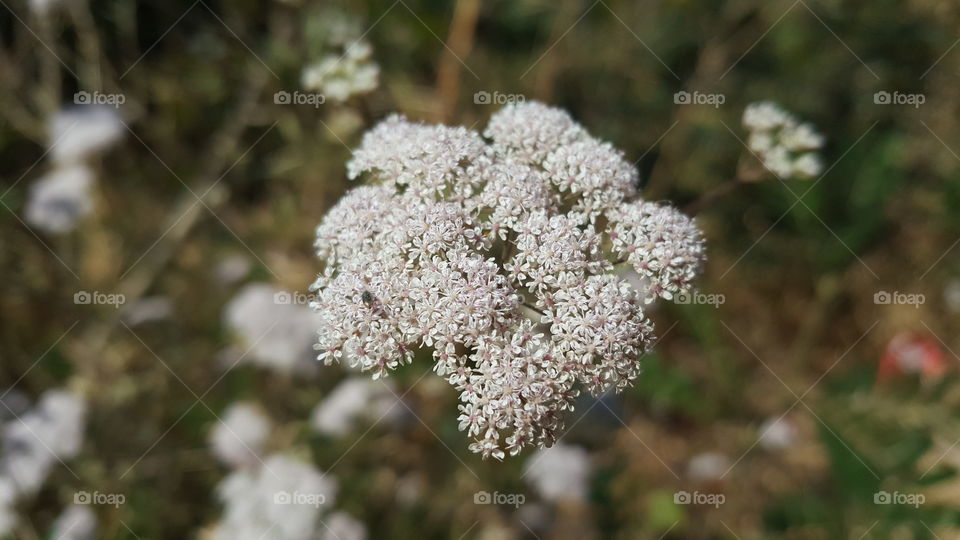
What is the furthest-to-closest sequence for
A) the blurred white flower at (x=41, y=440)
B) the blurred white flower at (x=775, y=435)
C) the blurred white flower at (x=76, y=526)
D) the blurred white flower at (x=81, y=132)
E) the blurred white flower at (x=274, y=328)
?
→ 1. the blurred white flower at (x=81, y=132)
2. the blurred white flower at (x=775, y=435)
3. the blurred white flower at (x=274, y=328)
4. the blurred white flower at (x=41, y=440)
5. the blurred white flower at (x=76, y=526)

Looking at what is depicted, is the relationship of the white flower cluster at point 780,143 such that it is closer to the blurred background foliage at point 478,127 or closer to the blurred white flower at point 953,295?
the blurred background foliage at point 478,127

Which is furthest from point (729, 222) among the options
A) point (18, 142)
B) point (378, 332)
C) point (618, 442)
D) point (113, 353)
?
point (18, 142)

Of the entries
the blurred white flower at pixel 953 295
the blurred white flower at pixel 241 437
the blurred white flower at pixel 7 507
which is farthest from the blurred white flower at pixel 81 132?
the blurred white flower at pixel 953 295

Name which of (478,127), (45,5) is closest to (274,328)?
(478,127)

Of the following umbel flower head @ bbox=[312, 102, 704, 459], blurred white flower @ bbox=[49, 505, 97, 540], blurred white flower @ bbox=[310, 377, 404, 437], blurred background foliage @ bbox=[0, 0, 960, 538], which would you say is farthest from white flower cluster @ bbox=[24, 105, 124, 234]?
umbel flower head @ bbox=[312, 102, 704, 459]

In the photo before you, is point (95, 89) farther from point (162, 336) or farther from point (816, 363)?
point (816, 363)

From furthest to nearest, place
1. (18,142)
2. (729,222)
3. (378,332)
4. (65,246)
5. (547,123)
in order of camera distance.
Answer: (18,142) → (729,222) → (65,246) → (547,123) → (378,332)
